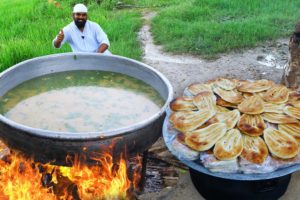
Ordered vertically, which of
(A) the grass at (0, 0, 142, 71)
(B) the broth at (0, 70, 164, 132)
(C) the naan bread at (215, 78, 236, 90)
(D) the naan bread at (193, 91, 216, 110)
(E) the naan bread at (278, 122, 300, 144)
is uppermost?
(C) the naan bread at (215, 78, 236, 90)

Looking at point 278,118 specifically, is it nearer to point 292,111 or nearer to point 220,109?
point 292,111

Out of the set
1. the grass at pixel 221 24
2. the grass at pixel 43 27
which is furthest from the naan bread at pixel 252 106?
the grass at pixel 221 24

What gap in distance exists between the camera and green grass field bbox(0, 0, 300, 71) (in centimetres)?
695

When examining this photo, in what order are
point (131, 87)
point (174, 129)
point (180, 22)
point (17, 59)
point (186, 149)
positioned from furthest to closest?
point (180, 22)
point (17, 59)
point (131, 87)
point (174, 129)
point (186, 149)

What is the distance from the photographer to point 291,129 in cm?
305

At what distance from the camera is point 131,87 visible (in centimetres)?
384

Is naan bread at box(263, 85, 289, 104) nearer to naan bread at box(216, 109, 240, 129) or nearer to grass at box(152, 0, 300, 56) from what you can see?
naan bread at box(216, 109, 240, 129)

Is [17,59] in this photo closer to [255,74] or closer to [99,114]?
[99,114]

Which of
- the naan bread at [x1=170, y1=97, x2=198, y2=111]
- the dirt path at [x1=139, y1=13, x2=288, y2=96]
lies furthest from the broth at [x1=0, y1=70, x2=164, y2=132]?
the dirt path at [x1=139, y1=13, x2=288, y2=96]

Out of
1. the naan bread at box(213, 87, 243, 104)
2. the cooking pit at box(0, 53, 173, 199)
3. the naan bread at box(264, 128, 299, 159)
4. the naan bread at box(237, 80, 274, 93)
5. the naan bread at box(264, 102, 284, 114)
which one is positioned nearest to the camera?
the cooking pit at box(0, 53, 173, 199)

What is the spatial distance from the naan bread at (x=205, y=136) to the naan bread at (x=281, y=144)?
348 millimetres

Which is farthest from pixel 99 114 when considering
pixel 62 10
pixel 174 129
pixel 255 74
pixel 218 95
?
pixel 62 10

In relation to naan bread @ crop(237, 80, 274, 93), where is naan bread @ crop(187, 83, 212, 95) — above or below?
below

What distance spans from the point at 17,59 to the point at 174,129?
13.0ft
